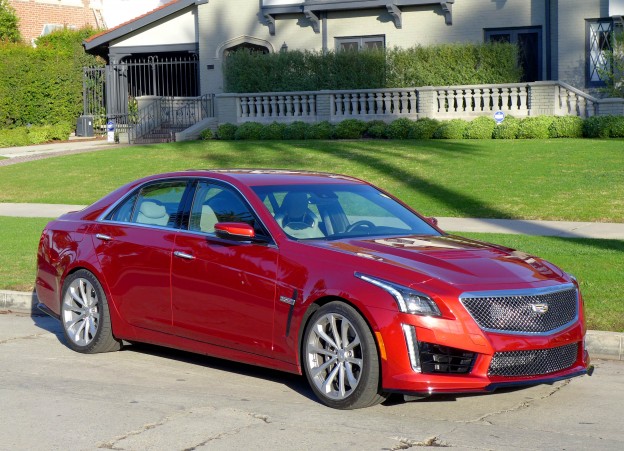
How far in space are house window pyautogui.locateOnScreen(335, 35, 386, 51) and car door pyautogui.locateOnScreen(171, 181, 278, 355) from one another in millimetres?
25048

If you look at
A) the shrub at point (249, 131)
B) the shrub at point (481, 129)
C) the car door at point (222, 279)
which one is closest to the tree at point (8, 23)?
the shrub at point (249, 131)

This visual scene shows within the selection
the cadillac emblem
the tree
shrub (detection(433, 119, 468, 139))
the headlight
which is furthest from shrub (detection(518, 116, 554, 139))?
the tree

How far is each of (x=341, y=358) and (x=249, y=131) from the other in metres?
21.8

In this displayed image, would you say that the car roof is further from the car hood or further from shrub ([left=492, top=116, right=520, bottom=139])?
shrub ([left=492, top=116, right=520, bottom=139])

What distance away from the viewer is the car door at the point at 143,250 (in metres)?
8.36

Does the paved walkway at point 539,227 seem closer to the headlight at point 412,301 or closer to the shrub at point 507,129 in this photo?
the shrub at point 507,129

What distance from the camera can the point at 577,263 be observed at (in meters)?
12.1

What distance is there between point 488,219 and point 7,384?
10.5 metres

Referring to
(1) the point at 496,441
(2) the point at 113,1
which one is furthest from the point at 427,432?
(2) the point at 113,1

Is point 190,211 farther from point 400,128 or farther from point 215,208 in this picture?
point 400,128

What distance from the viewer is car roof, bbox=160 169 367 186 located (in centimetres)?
836

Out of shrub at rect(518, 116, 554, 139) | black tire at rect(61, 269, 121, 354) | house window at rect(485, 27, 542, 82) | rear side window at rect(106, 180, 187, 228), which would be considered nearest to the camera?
rear side window at rect(106, 180, 187, 228)

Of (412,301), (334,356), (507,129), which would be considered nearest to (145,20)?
(507,129)

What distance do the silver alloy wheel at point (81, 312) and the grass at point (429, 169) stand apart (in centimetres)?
950
